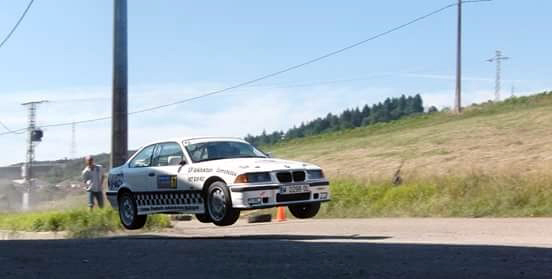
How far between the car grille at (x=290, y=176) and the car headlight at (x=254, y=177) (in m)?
0.17

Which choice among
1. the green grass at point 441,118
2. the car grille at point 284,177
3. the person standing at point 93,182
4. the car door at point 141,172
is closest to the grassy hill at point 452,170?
the green grass at point 441,118

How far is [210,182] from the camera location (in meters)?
13.5

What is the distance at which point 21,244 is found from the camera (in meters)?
11.1

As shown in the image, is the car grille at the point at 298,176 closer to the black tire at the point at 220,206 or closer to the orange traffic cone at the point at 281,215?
the black tire at the point at 220,206

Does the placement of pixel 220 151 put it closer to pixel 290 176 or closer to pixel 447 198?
pixel 290 176

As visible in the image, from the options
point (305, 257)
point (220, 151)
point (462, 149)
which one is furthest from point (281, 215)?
point (462, 149)

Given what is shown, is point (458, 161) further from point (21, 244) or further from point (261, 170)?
point (21, 244)

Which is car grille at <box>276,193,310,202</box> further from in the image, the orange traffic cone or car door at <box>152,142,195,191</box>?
the orange traffic cone

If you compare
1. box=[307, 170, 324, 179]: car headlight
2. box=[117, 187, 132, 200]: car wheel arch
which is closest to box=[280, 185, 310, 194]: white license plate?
box=[307, 170, 324, 179]: car headlight

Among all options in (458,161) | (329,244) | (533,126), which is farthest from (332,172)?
(329,244)

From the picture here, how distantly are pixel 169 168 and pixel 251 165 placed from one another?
1.79 m

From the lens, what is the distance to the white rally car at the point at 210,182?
13.0 meters

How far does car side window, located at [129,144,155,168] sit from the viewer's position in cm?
1514

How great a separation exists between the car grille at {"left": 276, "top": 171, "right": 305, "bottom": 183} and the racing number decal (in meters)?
1.90
